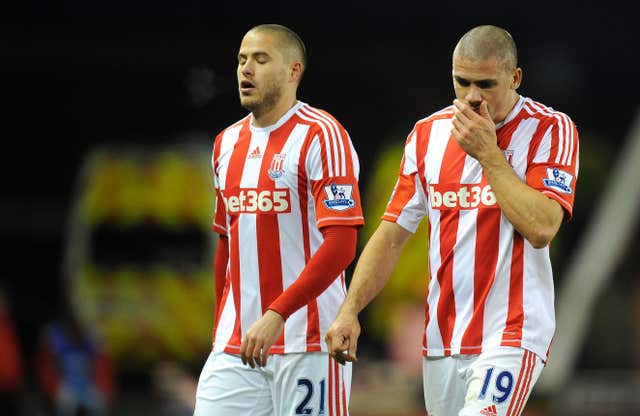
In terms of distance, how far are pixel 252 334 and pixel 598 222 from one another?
11.8m

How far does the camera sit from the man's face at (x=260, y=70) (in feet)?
19.2

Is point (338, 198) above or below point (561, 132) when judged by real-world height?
below

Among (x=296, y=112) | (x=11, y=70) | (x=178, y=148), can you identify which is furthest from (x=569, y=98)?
(x=296, y=112)

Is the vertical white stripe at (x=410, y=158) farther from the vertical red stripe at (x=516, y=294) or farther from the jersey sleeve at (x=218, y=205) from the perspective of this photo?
the jersey sleeve at (x=218, y=205)

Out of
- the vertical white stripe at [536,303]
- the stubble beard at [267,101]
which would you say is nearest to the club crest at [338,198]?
the stubble beard at [267,101]

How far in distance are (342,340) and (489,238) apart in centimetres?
71

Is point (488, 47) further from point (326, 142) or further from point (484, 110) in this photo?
point (326, 142)

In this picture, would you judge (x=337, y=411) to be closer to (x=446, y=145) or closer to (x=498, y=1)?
(x=446, y=145)

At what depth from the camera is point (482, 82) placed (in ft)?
17.2

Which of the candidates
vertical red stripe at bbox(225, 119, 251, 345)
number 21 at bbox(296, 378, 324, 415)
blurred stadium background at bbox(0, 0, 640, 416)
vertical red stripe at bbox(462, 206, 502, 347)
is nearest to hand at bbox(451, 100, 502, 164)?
vertical red stripe at bbox(462, 206, 502, 347)

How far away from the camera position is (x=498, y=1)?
611 inches

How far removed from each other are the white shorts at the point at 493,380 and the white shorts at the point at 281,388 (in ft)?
1.88

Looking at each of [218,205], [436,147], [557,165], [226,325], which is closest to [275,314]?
[226,325]

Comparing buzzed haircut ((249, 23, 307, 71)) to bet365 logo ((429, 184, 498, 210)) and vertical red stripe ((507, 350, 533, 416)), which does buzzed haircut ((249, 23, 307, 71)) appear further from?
vertical red stripe ((507, 350, 533, 416))
